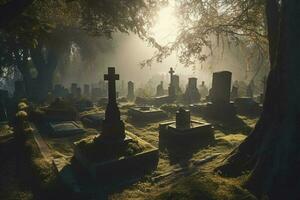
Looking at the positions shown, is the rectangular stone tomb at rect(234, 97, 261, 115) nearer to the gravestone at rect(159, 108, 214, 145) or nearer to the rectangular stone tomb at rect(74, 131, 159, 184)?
the gravestone at rect(159, 108, 214, 145)

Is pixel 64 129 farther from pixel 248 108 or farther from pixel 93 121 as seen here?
pixel 248 108

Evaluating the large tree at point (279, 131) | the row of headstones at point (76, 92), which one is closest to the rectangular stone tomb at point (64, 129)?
the large tree at point (279, 131)

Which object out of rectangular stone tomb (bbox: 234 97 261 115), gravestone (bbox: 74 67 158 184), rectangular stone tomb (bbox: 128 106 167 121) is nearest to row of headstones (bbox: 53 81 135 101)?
rectangular stone tomb (bbox: 128 106 167 121)

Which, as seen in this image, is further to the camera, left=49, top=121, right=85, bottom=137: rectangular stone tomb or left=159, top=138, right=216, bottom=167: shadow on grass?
left=49, top=121, right=85, bottom=137: rectangular stone tomb

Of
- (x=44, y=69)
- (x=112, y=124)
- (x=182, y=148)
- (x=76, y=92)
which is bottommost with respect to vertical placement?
(x=182, y=148)

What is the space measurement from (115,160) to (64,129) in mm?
4760

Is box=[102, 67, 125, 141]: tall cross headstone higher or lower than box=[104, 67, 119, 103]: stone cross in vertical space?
lower

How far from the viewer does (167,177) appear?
6973 millimetres

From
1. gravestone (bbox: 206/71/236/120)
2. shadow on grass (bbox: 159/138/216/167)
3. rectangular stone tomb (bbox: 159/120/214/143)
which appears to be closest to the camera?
shadow on grass (bbox: 159/138/216/167)

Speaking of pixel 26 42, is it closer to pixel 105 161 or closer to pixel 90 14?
pixel 90 14

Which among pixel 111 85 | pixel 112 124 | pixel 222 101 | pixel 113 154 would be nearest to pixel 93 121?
pixel 111 85

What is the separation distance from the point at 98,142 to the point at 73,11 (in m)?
5.96

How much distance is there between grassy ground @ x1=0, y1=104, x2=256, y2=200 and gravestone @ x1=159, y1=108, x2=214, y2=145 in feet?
1.18

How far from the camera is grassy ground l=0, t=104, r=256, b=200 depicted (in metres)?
5.12
